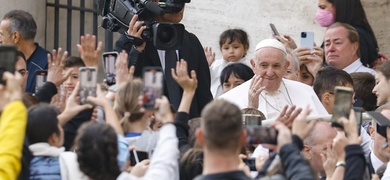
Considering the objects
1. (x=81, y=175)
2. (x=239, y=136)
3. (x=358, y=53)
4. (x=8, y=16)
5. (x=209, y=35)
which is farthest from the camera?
(x=209, y=35)

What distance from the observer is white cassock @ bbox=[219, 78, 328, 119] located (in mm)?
11938

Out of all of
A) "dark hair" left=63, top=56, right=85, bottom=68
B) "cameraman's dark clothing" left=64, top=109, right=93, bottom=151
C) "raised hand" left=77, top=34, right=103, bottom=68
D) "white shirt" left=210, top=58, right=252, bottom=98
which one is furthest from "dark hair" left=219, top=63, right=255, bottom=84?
"cameraman's dark clothing" left=64, top=109, right=93, bottom=151

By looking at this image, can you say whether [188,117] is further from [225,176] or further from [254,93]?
[254,93]

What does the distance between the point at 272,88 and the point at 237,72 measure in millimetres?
869

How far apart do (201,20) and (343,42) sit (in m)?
2.83

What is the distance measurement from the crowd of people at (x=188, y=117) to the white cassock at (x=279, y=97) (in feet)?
0.04

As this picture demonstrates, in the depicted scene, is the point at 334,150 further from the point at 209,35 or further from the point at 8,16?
the point at 209,35

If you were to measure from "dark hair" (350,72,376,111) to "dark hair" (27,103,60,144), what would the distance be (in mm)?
4809

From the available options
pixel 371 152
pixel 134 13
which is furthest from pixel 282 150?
pixel 134 13

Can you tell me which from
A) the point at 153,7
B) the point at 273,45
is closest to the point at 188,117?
the point at 153,7

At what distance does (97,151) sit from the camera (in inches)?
306

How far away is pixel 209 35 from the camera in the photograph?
51.1 ft

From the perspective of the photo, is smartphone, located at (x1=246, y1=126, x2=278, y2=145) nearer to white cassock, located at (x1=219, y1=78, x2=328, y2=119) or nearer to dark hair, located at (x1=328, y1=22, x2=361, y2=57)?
white cassock, located at (x1=219, y1=78, x2=328, y2=119)

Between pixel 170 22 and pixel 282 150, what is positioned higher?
pixel 170 22
